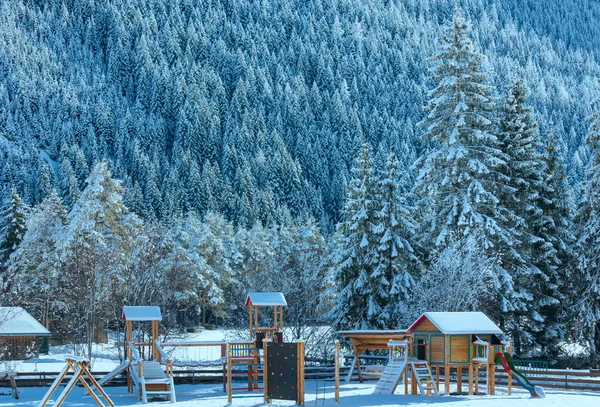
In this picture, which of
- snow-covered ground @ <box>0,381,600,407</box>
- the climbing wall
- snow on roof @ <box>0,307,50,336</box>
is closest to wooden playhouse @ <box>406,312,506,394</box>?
snow-covered ground @ <box>0,381,600,407</box>

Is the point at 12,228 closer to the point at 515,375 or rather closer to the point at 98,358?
the point at 98,358

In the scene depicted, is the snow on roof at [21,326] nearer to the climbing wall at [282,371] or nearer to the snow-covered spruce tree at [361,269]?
the snow-covered spruce tree at [361,269]

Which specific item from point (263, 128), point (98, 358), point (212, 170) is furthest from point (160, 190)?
point (98, 358)

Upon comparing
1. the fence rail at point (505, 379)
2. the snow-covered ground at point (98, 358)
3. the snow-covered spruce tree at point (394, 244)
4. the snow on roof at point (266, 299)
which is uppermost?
the snow-covered spruce tree at point (394, 244)

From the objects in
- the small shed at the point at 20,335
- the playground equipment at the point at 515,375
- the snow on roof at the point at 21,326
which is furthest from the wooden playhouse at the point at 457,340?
the snow on roof at the point at 21,326

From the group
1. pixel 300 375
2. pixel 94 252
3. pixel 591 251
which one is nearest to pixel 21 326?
pixel 94 252

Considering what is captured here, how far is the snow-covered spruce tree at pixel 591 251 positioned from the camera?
36.1 m

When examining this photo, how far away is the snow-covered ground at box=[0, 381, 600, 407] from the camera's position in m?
22.5

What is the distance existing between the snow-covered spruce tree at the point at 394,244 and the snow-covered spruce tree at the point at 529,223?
4642mm

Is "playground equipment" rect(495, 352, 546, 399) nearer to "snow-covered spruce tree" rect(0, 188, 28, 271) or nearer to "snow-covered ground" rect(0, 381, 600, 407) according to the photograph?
"snow-covered ground" rect(0, 381, 600, 407)

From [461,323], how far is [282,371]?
20.0ft

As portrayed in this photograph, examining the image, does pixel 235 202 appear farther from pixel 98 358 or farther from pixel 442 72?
pixel 442 72

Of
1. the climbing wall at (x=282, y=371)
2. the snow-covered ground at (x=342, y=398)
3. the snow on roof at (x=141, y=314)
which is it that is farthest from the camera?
the snow on roof at (x=141, y=314)

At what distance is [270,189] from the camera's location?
164 meters
